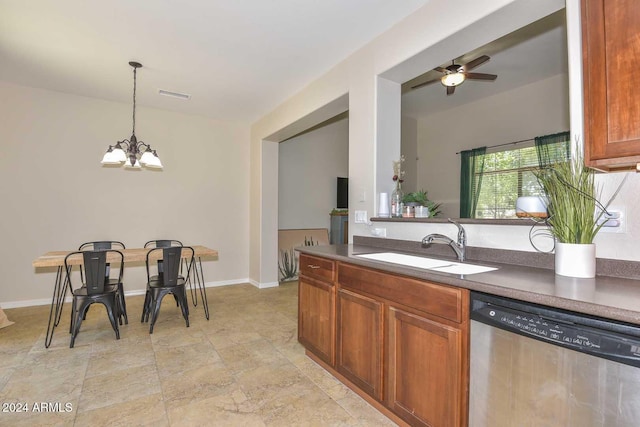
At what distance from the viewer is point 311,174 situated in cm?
593

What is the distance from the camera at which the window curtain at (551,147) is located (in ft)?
14.2

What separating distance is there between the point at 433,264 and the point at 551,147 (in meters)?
3.77

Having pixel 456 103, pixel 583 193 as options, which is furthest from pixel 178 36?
pixel 456 103

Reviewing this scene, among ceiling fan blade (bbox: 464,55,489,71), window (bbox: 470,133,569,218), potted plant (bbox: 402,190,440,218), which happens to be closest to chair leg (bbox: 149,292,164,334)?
potted plant (bbox: 402,190,440,218)

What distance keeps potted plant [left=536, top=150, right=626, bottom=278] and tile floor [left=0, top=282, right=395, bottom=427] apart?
1.30m

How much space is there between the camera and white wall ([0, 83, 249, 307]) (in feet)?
13.2

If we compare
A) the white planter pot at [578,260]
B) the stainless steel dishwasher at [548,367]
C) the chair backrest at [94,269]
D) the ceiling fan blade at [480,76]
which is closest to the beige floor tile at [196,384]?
the chair backrest at [94,269]

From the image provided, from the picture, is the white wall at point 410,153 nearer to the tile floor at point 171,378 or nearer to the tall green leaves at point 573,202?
the tile floor at point 171,378

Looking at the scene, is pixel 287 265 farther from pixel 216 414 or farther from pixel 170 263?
pixel 216 414

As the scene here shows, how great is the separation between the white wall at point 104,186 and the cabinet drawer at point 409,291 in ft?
12.0

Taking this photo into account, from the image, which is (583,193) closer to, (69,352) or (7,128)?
(69,352)

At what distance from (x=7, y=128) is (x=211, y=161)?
2.43 m

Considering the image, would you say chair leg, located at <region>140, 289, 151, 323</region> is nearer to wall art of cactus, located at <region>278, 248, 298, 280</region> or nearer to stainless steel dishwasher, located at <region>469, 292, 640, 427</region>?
wall art of cactus, located at <region>278, 248, 298, 280</region>

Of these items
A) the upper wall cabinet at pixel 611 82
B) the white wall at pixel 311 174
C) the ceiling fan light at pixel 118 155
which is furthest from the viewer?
the white wall at pixel 311 174
